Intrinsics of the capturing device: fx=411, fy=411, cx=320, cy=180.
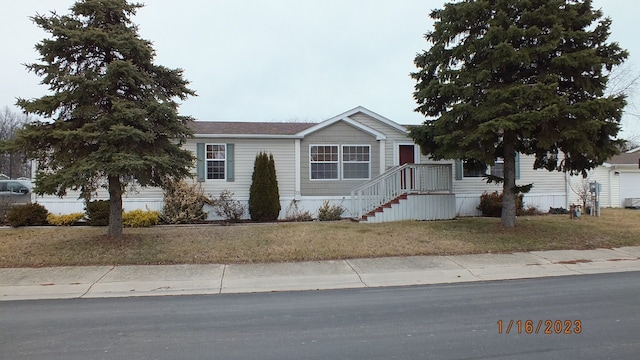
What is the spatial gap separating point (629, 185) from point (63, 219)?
2861 centimetres

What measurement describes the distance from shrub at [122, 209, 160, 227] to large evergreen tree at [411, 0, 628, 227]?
383 inches

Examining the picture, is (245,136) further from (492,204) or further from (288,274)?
(492,204)

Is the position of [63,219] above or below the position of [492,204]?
below

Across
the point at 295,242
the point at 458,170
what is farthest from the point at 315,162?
the point at 295,242

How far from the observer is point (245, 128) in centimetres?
1717

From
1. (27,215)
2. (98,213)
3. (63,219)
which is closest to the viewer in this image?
(27,215)

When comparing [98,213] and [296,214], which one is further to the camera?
[296,214]

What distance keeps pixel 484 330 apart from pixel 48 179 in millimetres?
8820

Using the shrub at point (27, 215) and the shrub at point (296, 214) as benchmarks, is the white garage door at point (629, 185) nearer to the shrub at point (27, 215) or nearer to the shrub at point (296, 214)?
the shrub at point (296, 214)

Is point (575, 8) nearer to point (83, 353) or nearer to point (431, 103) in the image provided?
point (431, 103)

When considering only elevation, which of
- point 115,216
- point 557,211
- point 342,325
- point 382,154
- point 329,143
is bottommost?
point 342,325

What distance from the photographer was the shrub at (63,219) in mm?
13992

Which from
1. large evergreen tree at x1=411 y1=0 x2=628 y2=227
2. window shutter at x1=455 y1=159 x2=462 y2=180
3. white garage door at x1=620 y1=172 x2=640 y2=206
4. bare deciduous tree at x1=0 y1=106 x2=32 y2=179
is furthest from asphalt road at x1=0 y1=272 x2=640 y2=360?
bare deciduous tree at x1=0 y1=106 x2=32 y2=179

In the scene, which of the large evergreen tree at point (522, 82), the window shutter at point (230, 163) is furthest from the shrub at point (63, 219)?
the large evergreen tree at point (522, 82)
